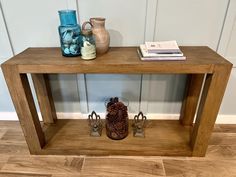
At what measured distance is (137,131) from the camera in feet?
4.71

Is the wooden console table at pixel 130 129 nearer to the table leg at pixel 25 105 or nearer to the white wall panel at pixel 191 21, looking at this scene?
the table leg at pixel 25 105

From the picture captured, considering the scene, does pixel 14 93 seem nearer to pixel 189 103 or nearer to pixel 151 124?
pixel 151 124

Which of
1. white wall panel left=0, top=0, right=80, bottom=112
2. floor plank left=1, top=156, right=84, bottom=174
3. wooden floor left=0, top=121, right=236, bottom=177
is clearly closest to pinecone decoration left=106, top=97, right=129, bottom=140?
wooden floor left=0, top=121, right=236, bottom=177

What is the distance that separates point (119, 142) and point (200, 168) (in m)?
0.58

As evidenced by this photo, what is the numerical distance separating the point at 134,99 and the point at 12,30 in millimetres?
1065

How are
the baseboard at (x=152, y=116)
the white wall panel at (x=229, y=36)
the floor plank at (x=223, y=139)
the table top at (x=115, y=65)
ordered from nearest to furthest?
the table top at (x=115, y=65), the white wall panel at (x=229, y=36), the floor plank at (x=223, y=139), the baseboard at (x=152, y=116)

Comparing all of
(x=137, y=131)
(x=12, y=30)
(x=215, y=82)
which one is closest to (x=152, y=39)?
(x=215, y=82)

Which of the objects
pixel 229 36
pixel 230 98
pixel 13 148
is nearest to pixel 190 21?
pixel 229 36

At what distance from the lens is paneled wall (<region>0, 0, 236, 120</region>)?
119cm

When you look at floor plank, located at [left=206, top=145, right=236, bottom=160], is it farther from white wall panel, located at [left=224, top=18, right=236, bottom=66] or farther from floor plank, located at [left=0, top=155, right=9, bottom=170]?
floor plank, located at [left=0, top=155, right=9, bottom=170]

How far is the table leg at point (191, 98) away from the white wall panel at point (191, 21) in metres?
0.26

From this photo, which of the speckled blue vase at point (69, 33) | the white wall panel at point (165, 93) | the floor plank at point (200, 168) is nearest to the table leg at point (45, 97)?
the speckled blue vase at point (69, 33)

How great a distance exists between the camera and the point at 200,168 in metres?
1.21

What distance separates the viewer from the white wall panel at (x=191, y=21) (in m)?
1.17
